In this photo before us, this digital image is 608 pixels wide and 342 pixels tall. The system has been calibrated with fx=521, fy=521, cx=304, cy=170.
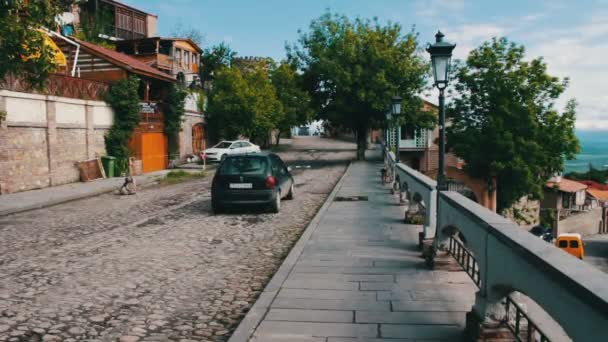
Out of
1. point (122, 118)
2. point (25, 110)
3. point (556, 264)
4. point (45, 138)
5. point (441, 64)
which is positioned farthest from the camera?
point (122, 118)

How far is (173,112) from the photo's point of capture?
3161 centimetres

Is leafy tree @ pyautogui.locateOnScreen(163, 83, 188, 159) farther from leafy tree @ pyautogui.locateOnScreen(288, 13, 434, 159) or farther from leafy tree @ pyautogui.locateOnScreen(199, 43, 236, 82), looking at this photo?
leafy tree @ pyautogui.locateOnScreen(199, 43, 236, 82)

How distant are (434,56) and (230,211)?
717 centimetres

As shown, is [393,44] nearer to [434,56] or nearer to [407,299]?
[434,56]

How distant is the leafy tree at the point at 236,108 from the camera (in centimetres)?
3972

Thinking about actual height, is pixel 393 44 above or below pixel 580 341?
above

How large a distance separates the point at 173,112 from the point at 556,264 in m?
30.3

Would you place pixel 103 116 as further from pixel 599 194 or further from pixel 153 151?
pixel 599 194

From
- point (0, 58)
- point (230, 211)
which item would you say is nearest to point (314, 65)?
point (230, 211)

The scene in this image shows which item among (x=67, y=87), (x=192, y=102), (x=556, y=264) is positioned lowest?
(x=556, y=264)

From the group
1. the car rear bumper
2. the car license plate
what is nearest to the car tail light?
the car license plate

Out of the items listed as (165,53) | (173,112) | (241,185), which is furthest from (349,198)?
(165,53)

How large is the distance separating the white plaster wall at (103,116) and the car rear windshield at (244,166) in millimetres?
13447

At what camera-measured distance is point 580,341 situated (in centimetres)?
271
